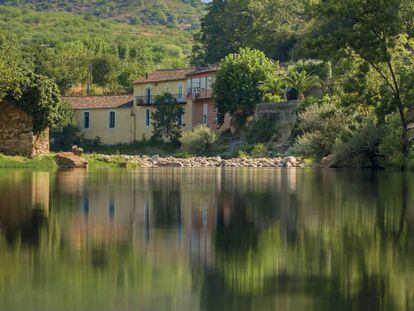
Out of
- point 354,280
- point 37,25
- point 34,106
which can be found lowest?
point 354,280

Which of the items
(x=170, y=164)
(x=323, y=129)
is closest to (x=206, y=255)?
(x=323, y=129)

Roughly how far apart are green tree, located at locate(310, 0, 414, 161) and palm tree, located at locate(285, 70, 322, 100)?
97.7ft

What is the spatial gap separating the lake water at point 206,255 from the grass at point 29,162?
2595cm

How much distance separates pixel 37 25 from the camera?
19900 centimetres

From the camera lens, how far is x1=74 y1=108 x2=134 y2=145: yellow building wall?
90.2 m

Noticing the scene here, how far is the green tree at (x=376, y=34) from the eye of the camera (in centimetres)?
3994

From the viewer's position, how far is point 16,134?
50375mm

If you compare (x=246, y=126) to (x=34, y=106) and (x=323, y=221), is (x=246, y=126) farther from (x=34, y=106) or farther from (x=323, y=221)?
(x=323, y=221)

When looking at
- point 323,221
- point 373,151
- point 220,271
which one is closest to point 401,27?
point 373,151

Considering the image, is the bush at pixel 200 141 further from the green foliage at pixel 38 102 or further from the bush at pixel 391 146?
the bush at pixel 391 146

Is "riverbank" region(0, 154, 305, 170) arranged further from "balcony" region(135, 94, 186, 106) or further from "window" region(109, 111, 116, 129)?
"window" region(109, 111, 116, 129)

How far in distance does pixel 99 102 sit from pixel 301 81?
82.6ft

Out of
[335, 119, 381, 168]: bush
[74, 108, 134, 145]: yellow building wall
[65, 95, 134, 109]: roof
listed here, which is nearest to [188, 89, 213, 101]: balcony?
[74, 108, 134, 145]: yellow building wall

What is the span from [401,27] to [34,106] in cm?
2078
